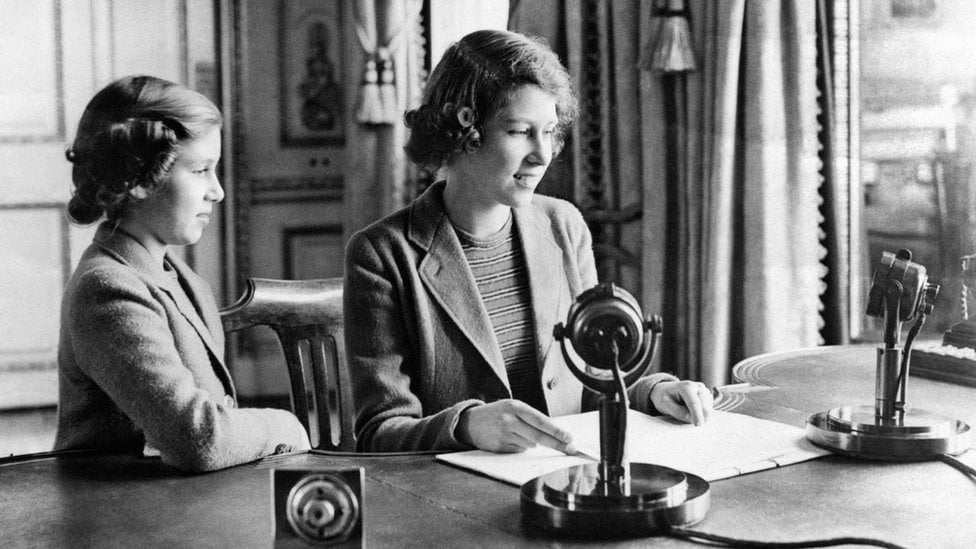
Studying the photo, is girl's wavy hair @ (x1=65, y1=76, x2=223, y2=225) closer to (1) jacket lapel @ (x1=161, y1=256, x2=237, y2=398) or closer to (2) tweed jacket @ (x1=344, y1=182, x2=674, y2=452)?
(1) jacket lapel @ (x1=161, y1=256, x2=237, y2=398)

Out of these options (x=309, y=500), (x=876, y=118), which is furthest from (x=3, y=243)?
(x=309, y=500)

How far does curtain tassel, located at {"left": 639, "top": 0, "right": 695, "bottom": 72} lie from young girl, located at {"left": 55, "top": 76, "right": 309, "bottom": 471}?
178 centimetres

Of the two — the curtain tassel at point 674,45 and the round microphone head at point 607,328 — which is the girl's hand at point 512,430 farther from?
the curtain tassel at point 674,45

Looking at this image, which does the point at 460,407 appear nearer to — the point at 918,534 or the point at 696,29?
the point at 918,534

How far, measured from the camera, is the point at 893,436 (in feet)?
4.95

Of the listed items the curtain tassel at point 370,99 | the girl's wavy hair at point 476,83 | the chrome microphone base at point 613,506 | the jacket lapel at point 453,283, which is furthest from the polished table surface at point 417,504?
the curtain tassel at point 370,99

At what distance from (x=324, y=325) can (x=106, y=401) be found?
0.57 m

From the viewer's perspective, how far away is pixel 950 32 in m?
3.01

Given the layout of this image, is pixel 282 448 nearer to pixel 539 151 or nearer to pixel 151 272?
pixel 151 272

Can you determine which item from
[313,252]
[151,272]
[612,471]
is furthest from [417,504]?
[313,252]

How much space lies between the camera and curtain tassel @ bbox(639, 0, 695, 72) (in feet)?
10.7

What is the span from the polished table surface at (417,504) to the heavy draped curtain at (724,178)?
5.41ft

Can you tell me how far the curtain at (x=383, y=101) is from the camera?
15.4ft

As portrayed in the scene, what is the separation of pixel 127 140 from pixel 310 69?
3.59 metres
